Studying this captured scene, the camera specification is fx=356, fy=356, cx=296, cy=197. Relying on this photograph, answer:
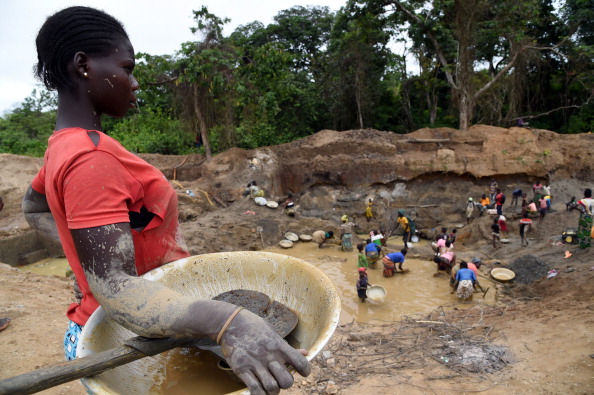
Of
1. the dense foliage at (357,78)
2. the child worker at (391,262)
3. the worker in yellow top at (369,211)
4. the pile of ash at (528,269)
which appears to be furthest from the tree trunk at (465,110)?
the child worker at (391,262)

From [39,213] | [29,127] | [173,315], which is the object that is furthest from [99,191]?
[29,127]

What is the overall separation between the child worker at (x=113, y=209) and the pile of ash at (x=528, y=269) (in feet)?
31.6

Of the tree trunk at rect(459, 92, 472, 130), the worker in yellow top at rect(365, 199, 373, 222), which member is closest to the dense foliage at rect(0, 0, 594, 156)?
the tree trunk at rect(459, 92, 472, 130)

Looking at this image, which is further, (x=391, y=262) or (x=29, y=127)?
(x=29, y=127)

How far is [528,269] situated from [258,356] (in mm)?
9995

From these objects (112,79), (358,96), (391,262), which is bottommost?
(391,262)

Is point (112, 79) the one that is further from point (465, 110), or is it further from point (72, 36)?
point (465, 110)

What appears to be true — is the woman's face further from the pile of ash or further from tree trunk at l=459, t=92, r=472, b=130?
tree trunk at l=459, t=92, r=472, b=130

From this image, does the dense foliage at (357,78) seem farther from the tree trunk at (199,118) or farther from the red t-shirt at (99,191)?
the red t-shirt at (99,191)

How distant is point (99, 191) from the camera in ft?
2.89

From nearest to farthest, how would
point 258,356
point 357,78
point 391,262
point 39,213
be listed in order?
point 258,356
point 39,213
point 391,262
point 357,78

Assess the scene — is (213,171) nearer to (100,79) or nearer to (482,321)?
(482,321)

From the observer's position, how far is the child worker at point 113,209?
84 centimetres

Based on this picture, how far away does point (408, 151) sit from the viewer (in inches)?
654
